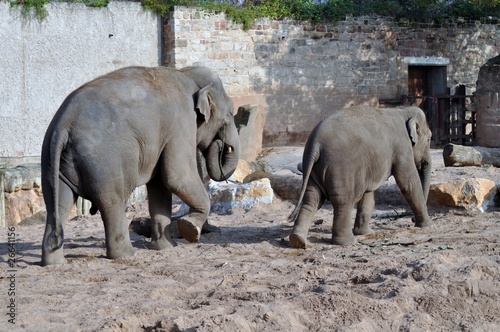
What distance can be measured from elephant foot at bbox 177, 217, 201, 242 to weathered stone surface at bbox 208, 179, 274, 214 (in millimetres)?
2747

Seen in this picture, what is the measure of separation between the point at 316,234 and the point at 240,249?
45.0 inches

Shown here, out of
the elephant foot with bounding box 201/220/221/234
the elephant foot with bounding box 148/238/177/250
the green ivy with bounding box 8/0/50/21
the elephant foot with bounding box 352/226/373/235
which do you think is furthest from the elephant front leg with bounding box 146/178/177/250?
the green ivy with bounding box 8/0/50/21

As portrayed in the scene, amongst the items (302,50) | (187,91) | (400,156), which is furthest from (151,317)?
(302,50)

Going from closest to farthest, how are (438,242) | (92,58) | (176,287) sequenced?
1. (176,287)
2. (438,242)
3. (92,58)

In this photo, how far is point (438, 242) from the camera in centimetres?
802

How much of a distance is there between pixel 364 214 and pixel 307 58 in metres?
12.4

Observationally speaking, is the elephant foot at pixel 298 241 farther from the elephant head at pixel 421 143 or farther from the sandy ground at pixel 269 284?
the elephant head at pixel 421 143

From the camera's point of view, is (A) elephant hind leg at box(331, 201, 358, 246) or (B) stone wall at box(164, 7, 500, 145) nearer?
(A) elephant hind leg at box(331, 201, 358, 246)

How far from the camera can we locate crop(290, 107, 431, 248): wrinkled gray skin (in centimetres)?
816

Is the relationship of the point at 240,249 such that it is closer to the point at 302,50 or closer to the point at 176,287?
the point at 176,287

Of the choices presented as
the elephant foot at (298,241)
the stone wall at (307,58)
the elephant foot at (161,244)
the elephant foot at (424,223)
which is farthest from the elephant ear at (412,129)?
the stone wall at (307,58)

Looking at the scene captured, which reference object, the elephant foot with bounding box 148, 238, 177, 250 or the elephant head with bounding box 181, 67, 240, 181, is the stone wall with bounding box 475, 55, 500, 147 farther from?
the elephant foot with bounding box 148, 238, 177, 250

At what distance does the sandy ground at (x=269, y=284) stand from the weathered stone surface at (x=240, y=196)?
5.52 feet

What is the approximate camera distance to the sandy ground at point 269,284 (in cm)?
538
